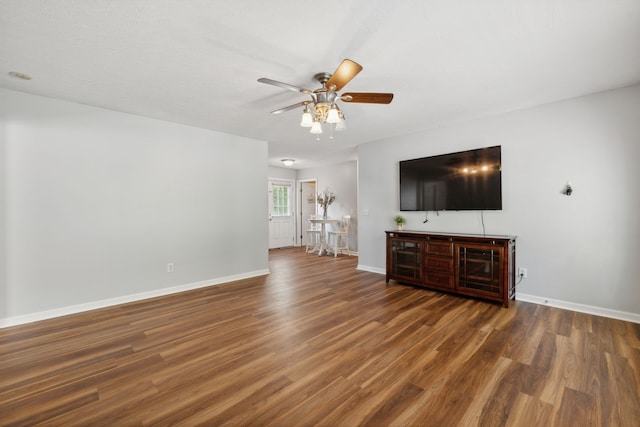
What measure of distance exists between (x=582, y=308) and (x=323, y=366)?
124 inches

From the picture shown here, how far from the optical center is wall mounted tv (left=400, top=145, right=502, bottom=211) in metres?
3.80

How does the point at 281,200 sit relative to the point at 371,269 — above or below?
above

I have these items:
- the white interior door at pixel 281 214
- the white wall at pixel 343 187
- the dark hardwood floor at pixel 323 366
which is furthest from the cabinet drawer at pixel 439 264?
the white interior door at pixel 281 214

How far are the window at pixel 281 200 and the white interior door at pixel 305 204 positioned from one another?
0.45 meters

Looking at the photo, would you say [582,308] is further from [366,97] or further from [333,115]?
[333,115]

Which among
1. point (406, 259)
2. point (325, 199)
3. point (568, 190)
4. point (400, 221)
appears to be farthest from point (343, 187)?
point (568, 190)

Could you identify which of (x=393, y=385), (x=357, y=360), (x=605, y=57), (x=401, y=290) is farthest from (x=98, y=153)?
(x=605, y=57)

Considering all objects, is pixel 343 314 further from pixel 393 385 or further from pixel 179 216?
pixel 179 216

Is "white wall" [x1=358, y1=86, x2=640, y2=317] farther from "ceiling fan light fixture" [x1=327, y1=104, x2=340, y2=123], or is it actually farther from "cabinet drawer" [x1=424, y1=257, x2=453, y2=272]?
"ceiling fan light fixture" [x1=327, y1=104, x2=340, y2=123]

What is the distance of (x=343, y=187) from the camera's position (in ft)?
25.4

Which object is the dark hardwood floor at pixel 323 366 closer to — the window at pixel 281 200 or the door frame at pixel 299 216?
the window at pixel 281 200

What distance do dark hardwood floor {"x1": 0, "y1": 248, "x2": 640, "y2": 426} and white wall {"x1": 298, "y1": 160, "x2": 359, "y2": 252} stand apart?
413 centimetres

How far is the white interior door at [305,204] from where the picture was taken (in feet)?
29.9

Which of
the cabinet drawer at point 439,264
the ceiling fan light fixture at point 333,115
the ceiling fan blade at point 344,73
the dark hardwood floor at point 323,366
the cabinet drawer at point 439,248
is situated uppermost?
the ceiling fan blade at point 344,73
